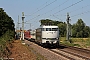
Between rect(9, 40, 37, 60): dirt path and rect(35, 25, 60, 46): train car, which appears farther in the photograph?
rect(35, 25, 60, 46): train car

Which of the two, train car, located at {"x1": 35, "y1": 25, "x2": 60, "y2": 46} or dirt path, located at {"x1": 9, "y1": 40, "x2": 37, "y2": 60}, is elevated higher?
train car, located at {"x1": 35, "y1": 25, "x2": 60, "y2": 46}

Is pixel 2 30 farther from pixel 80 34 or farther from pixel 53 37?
pixel 80 34

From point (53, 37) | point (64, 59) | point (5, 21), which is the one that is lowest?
point (64, 59)

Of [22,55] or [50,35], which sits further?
[50,35]

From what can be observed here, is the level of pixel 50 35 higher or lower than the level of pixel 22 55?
higher

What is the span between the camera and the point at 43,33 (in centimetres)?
3250

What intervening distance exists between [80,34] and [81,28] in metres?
6.30

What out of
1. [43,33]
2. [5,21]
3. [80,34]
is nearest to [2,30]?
[5,21]

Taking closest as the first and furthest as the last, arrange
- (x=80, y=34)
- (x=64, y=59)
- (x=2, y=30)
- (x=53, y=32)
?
(x=64, y=59) → (x=53, y=32) → (x=2, y=30) → (x=80, y=34)

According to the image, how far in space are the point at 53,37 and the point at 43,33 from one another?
1.55 metres

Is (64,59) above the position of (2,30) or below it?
below

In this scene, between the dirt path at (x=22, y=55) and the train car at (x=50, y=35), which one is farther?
the train car at (x=50, y=35)

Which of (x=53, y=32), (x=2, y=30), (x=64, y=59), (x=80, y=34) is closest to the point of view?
(x=64, y=59)

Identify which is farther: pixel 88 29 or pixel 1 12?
pixel 88 29
